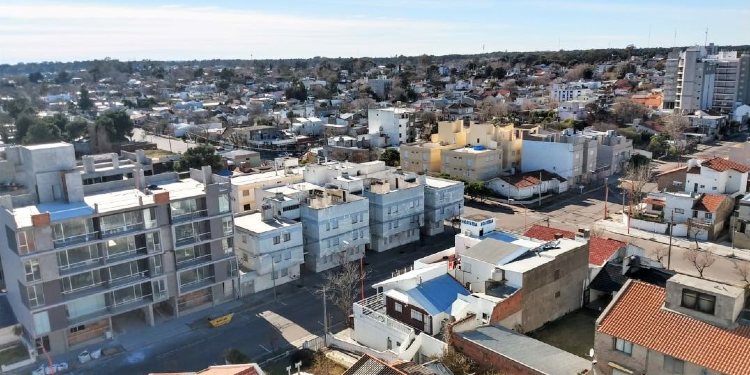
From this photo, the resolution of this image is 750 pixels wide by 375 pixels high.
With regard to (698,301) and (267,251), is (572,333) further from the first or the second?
(267,251)

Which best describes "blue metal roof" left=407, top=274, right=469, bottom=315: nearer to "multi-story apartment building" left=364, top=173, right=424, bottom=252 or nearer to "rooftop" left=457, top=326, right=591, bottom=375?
"rooftop" left=457, top=326, right=591, bottom=375

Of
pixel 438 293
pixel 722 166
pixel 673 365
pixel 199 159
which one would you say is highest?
pixel 722 166

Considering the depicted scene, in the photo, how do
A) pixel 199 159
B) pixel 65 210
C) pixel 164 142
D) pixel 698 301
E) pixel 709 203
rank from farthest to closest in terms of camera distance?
1. pixel 164 142
2. pixel 199 159
3. pixel 709 203
4. pixel 65 210
5. pixel 698 301

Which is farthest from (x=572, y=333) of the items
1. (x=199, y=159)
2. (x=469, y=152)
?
(x=199, y=159)

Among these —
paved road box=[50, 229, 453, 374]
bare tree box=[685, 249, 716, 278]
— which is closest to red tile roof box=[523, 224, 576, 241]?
bare tree box=[685, 249, 716, 278]

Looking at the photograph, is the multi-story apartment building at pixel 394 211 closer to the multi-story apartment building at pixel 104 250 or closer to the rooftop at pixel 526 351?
the multi-story apartment building at pixel 104 250
